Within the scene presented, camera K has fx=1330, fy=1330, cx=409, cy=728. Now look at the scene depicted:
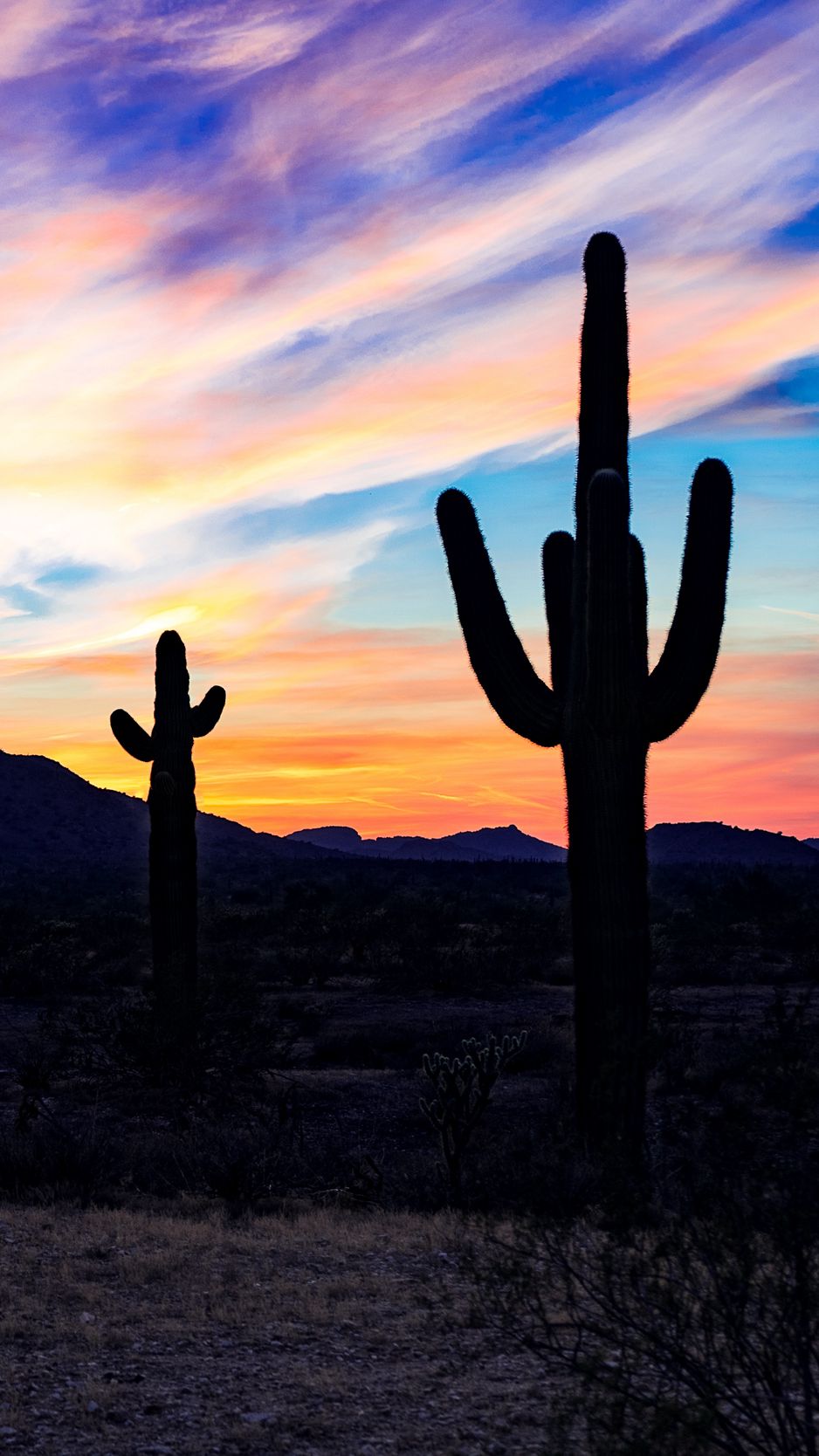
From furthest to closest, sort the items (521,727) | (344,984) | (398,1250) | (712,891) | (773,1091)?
(712,891) < (344,984) < (521,727) < (398,1250) < (773,1091)

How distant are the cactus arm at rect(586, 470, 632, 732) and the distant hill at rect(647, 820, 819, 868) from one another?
131689 mm

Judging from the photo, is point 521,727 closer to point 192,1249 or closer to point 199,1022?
point 192,1249

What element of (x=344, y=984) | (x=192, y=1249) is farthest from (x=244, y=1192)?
(x=344, y=984)

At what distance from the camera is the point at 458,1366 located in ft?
21.9

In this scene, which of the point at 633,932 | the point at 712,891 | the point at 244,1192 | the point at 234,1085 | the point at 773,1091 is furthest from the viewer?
the point at 712,891

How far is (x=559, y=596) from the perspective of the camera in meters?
13.8

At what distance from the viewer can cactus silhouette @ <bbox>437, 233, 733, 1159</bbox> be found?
1114 centimetres

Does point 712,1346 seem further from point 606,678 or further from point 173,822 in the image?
point 173,822

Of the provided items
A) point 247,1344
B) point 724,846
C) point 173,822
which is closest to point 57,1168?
point 247,1344

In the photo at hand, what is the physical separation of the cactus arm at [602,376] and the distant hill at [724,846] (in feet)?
430

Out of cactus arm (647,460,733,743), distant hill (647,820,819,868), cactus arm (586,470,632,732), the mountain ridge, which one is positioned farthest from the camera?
distant hill (647,820,819,868)

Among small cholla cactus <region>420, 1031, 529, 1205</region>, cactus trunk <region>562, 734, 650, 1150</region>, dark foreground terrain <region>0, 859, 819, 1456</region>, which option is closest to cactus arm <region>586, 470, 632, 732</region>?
cactus trunk <region>562, 734, 650, 1150</region>

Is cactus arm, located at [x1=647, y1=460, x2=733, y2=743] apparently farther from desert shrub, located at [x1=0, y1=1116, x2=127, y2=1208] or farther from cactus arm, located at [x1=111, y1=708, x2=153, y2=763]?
cactus arm, located at [x1=111, y1=708, x2=153, y2=763]

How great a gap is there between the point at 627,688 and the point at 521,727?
1.21 m
